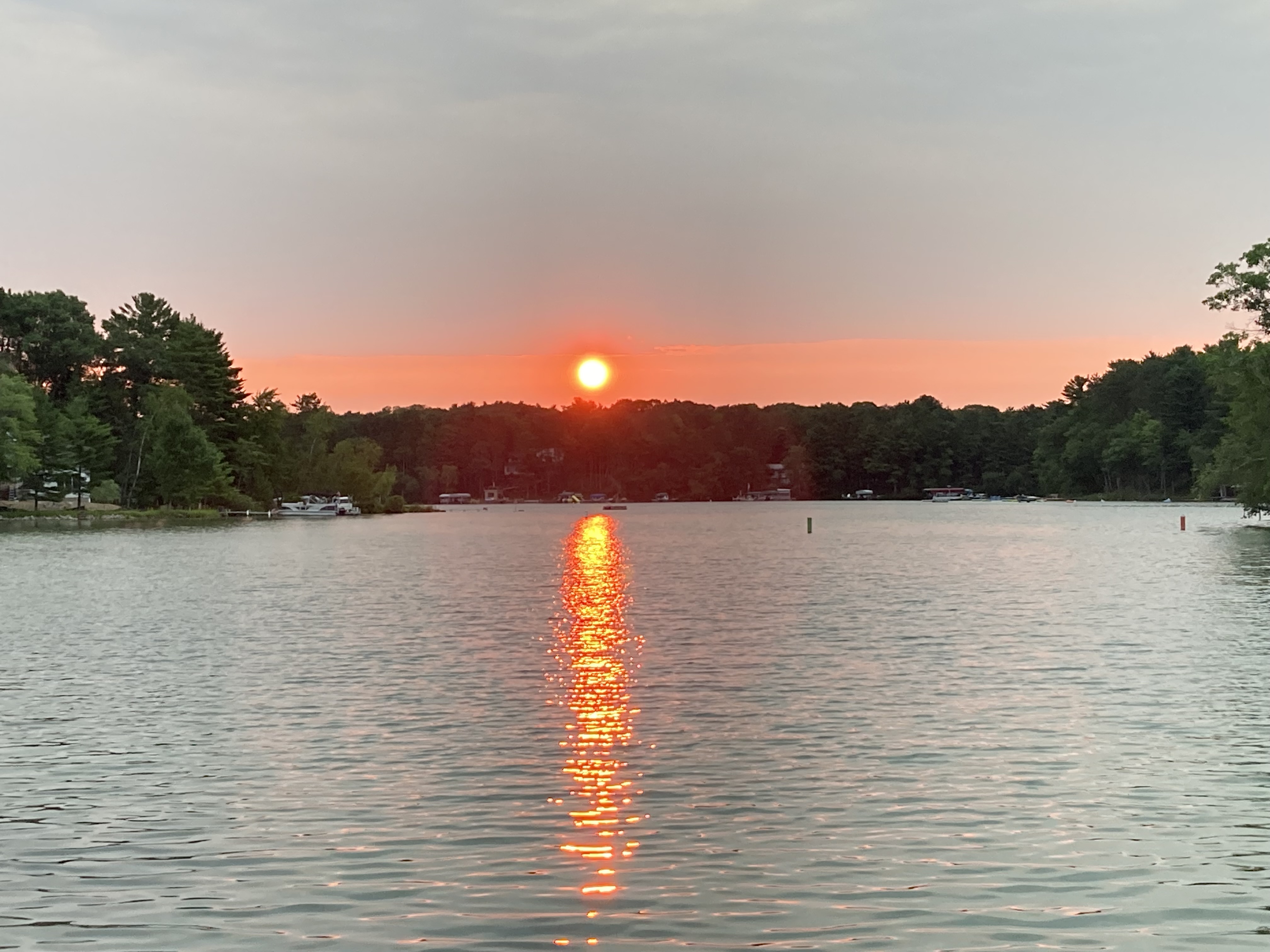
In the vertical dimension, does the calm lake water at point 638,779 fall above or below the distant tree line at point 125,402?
below

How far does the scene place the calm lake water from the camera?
13531 mm

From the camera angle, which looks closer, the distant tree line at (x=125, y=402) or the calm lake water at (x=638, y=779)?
the calm lake water at (x=638, y=779)

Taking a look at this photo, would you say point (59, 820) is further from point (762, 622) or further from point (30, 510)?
point (30, 510)

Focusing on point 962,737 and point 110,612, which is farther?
point 110,612

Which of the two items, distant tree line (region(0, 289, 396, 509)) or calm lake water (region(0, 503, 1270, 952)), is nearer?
calm lake water (region(0, 503, 1270, 952))

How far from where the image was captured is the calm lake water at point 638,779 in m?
13.5

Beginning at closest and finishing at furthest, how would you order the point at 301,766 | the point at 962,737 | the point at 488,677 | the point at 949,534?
the point at 301,766 → the point at 962,737 → the point at 488,677 → the point at 949,534

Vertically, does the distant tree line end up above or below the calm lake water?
above

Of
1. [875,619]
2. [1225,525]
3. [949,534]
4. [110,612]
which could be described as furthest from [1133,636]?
[1225,525]

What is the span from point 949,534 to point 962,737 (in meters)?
118

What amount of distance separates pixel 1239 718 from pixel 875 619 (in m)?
21.5

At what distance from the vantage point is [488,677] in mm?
31953

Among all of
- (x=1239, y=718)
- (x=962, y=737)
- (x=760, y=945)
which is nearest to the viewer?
(x=760, y=945)

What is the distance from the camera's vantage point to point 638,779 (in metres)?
20.3
